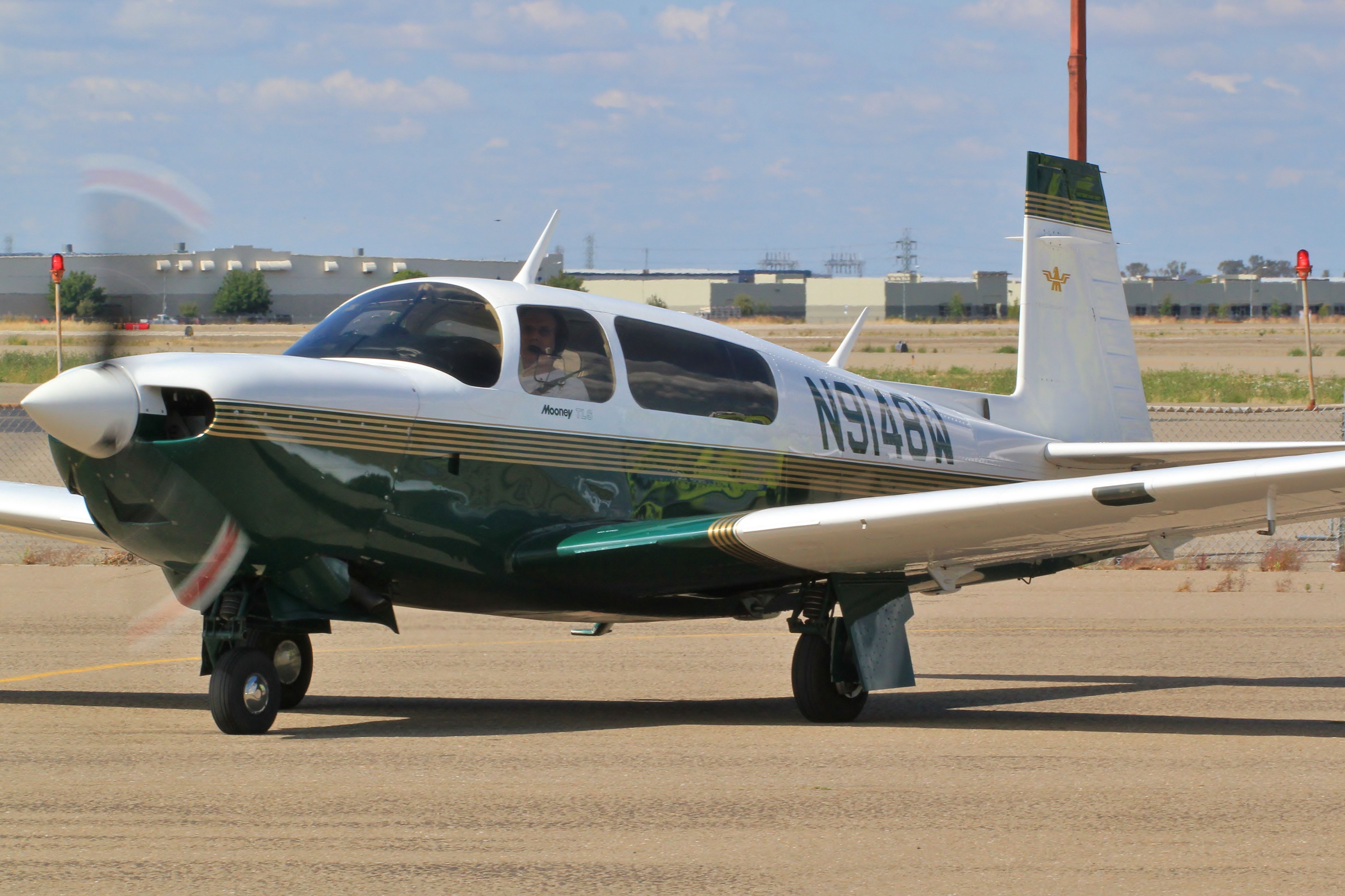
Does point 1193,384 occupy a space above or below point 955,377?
below

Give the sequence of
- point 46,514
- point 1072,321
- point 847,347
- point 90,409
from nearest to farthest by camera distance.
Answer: point 90,409 → point 46,514 → point 847,347 → point 1072,321

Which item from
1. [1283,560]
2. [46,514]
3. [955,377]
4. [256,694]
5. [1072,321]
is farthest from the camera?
[955,377]

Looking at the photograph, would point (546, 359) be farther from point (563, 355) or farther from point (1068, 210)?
point (1068, 210)

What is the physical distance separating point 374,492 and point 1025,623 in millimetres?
7081

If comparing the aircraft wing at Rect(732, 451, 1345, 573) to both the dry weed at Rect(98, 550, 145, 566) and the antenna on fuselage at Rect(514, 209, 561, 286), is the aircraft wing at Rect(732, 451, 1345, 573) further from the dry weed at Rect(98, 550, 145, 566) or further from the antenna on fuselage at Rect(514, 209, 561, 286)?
the dry weed at Rect(98, 550, 145, 566)

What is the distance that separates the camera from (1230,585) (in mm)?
14141

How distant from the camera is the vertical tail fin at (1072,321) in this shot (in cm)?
1100

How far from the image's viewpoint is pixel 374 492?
6.99 m

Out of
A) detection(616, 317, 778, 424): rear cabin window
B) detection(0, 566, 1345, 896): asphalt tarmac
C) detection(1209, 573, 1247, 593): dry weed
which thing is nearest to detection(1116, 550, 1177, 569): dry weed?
detection(1209, 573, 1247, 593): dry weed

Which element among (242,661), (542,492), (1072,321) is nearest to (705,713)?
(542,492)

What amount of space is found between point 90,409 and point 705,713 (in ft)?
12.4

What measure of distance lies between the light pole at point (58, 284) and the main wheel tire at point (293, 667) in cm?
192

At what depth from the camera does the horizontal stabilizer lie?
8836 mm

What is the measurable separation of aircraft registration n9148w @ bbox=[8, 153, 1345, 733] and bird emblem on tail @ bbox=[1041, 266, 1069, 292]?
2.40m
